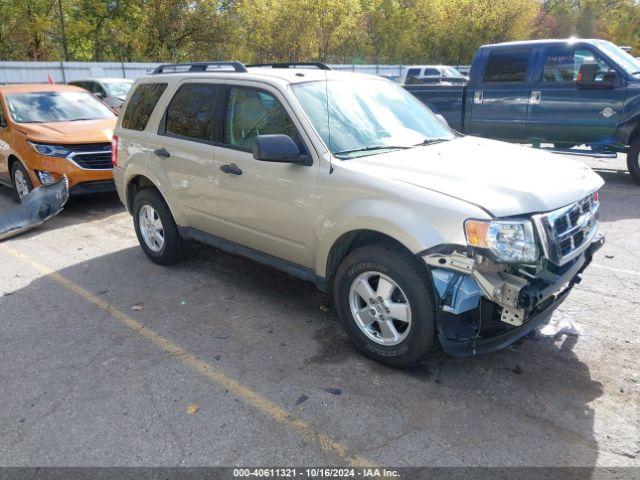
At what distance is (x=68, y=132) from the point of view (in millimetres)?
7883

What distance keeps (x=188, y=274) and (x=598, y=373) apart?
3.68 meters

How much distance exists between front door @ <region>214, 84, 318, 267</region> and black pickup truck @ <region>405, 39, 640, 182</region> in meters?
6.27

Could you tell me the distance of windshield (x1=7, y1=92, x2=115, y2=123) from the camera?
8.34 meters

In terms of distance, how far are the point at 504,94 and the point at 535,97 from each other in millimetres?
525

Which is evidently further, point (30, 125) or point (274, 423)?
point (30, 125)

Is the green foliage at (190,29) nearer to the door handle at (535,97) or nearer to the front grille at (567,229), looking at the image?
the door handle at (535,97)

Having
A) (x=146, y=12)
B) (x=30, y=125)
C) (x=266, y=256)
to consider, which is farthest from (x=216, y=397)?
(x=146, y=12)

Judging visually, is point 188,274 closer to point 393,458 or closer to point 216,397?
point 216,397

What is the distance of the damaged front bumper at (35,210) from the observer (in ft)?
22.6

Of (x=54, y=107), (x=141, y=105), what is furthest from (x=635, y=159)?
(x=54, y=107)

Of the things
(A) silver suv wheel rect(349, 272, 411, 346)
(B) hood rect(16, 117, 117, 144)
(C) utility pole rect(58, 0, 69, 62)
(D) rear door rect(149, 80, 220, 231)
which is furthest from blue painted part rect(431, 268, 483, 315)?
(C) utility pole rect(58, 0, 69, 62)

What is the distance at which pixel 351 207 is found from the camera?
3496mm

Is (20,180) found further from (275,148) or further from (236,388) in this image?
(236,388)

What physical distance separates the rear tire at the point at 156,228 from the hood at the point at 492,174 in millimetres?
2380
